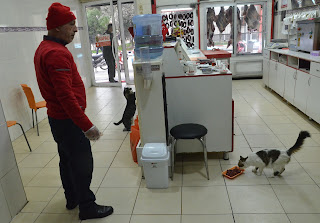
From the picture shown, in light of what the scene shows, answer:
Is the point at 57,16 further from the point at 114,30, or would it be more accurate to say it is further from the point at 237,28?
the point at 237,28

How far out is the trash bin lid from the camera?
249cm

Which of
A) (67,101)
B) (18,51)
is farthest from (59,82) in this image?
(18,51)

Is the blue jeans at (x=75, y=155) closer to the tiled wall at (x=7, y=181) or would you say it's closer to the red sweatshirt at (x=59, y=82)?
the red sweatshirt at (x=59, y=82)

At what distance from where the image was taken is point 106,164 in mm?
3152

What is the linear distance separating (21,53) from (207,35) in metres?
4.57

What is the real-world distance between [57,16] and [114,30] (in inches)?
209

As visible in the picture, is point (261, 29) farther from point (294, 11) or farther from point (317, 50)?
point (317, 50)

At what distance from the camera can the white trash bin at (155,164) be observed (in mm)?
2486

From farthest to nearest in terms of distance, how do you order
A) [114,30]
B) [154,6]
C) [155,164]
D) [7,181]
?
1. [114,30]
2. [154,6]
3. [155,164]
4. [7,181]

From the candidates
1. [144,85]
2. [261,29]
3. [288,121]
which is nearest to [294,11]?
[261,29]

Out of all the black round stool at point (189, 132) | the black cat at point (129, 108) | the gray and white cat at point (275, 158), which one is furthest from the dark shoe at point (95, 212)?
the black cat at point (129, 108)

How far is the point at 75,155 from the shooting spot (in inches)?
80.6

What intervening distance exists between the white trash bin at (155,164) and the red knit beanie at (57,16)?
4.34 ft

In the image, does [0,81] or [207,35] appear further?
[207,35]
